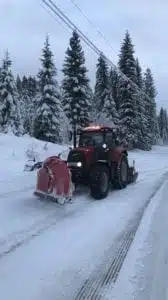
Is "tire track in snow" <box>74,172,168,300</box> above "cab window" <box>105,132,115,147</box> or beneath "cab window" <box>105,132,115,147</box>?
beneath

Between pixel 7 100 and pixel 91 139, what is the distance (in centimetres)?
3809

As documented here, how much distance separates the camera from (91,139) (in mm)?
15789

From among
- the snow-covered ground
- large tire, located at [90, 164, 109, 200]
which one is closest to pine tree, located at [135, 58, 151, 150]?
Answer: large tire, located at [90, 164, 109, 200]

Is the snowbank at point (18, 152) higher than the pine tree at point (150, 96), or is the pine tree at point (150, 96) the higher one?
the pine tree at point (150, 96)

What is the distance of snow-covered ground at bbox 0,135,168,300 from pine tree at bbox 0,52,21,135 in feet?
125

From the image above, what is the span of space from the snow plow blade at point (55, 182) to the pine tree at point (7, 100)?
3964 centimetres

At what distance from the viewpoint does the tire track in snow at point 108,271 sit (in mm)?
6340

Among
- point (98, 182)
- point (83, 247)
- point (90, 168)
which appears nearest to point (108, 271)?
point (83, 247)

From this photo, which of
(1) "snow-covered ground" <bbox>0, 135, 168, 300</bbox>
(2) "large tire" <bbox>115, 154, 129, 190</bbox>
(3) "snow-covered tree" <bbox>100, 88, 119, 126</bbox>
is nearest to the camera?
(1) "snow-covered ground" <bbox>0, 135, 168, 300</bbox>

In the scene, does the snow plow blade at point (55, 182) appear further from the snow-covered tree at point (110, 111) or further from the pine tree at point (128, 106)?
the snow-covered tree at point (110, 111)

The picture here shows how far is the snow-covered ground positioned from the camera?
21.2 ft

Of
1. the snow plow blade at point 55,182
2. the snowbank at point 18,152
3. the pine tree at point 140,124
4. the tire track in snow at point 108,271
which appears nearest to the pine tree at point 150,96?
the pine tree at point 140,124

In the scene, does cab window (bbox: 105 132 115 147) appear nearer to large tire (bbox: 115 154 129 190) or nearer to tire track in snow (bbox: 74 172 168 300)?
large tire (bbox: 115 154 129 190)

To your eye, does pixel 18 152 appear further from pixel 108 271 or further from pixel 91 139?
pixel 108 271
